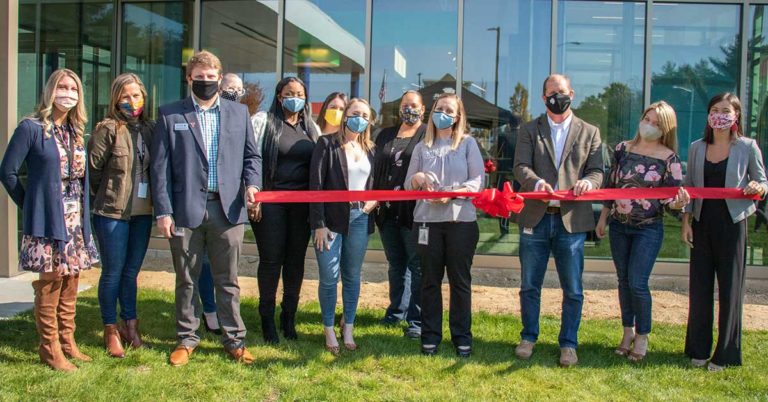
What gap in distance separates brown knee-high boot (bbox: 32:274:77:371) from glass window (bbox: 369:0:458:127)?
509 cm

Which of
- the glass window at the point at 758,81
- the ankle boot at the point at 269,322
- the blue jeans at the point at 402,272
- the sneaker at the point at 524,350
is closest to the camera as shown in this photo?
the sneaker at the point at 524,350

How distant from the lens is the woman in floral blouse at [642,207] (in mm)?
4965

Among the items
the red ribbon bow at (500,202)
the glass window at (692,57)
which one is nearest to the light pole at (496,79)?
the glass window at (692,57)

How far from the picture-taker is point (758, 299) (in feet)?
25.3

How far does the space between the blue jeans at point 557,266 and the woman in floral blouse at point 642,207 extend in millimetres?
359

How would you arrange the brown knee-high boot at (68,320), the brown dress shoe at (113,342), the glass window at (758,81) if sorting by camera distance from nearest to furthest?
the brown knee-high boot at (68,320) → the brown dress shoe at (113,342) → the glass window at (758,81)

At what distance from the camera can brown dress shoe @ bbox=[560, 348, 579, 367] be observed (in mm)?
4898

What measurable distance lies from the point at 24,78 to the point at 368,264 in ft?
16.0

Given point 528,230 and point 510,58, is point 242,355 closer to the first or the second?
point 528,230

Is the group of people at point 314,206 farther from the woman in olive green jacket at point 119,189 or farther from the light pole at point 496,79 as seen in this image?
the light pole at point 496,79

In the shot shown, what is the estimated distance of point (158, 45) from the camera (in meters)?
9.38

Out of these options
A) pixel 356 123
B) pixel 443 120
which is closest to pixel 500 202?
pixel 443 120

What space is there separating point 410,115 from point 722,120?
2319 mm

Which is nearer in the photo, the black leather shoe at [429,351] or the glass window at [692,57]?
the black leather shoe at [429,351]
